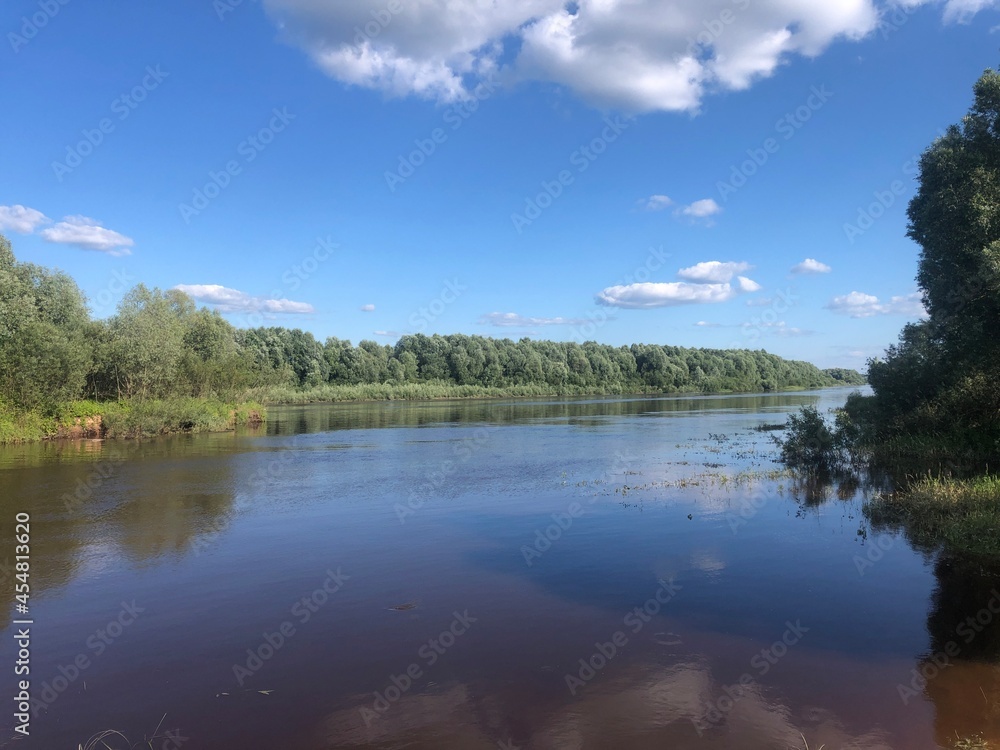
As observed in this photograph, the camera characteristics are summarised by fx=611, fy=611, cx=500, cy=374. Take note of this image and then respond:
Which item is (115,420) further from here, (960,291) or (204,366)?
(960,291)

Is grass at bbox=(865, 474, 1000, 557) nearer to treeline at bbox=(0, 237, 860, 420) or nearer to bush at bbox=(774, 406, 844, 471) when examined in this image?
bush at bbox=(774, 406, 844, 471)

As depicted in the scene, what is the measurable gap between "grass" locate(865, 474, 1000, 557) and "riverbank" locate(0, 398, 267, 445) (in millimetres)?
37340

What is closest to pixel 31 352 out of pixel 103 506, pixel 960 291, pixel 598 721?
pixel 103 506

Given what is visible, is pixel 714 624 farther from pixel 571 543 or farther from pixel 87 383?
pixel 87 383

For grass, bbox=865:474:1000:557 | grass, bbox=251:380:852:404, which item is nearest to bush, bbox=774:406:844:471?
grass, bbox=865:474:1000:557

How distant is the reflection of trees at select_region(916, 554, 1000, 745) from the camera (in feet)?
20.7

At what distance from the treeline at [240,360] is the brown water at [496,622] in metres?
16.7

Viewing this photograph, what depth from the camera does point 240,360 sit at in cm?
5534

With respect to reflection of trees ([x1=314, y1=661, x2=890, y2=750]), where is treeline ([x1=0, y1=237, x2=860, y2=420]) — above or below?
above

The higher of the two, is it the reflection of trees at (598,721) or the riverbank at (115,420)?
the riverbank at (115,420)

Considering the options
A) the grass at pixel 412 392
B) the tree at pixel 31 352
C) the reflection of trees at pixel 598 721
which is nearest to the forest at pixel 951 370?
the reflection of trees at pixel 598 721

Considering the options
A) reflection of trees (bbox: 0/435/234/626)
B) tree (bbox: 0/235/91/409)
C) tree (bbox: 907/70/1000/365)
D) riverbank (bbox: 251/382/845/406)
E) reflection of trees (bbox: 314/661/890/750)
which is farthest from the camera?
riverbank (bbox: 251/382/845/406)

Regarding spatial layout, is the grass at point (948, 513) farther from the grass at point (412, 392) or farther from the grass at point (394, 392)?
the grass at point (394, 392)

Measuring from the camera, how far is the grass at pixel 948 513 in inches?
466
